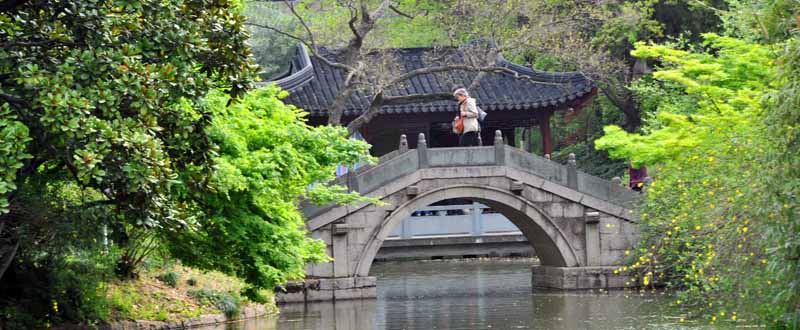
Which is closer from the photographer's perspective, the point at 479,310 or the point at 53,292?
the point at 53,292

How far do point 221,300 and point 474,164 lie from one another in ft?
24.9

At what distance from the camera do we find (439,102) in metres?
28.6

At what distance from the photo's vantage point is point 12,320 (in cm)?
1484

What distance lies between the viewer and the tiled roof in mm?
28078

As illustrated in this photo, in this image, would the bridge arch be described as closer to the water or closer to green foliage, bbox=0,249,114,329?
the water

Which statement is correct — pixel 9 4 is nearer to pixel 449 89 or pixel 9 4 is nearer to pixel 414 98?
pixel 414 98

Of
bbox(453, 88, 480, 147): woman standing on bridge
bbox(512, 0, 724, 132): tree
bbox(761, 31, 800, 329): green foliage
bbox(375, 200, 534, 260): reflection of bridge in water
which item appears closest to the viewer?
bbox(761, 31, 800, 329): green foliage

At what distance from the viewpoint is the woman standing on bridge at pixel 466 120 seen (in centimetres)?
2205

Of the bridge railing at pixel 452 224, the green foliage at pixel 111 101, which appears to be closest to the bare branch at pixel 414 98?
the bridge railing at pixel 452 224

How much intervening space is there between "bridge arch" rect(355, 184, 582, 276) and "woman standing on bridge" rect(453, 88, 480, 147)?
1016 millimetres

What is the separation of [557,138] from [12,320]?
27946 millimetres

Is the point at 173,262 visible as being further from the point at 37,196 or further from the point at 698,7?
the point at 698,7

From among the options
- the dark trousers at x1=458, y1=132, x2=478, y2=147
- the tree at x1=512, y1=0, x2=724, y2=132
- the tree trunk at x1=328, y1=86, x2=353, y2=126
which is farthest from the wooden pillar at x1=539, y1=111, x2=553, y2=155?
the tree trunk at x1=328, y1=86, x2=353, y2=126

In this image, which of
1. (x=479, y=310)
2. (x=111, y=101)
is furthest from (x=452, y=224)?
(x=111, y=101)
